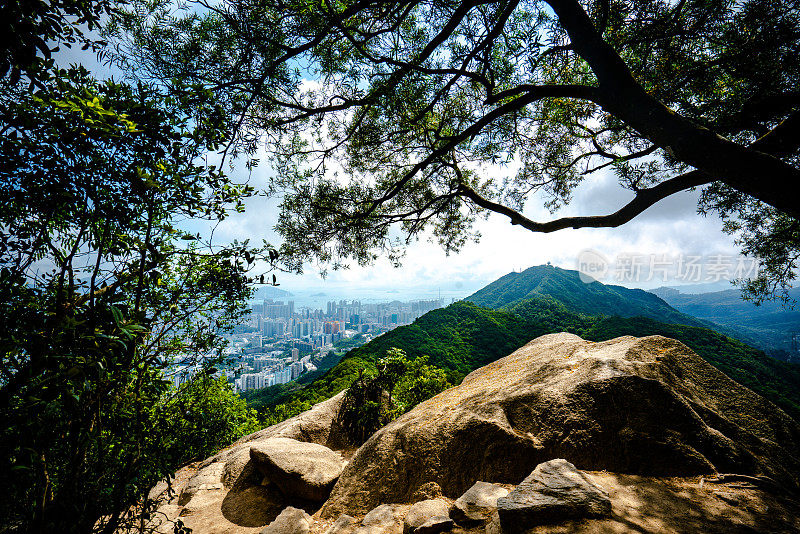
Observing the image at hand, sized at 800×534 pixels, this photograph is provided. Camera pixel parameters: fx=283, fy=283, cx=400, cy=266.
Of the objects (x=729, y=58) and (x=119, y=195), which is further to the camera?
(x=729, y=58)

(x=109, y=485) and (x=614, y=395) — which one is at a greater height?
(x=614, y=395)

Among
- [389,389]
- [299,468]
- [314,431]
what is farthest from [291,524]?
[389,389]

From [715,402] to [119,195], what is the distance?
7361mm

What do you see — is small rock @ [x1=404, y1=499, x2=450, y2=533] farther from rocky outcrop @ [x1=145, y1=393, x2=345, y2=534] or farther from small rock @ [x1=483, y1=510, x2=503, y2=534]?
rocky outcrop @ [x1=145, y1=393, x2=345, y2=534]

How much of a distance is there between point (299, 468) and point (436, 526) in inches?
146

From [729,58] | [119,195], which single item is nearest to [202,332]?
[119,195]

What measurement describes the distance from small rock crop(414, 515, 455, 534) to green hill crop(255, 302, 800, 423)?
15525 mm

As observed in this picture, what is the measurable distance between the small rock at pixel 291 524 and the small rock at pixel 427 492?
1.58m

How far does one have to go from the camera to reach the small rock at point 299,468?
17.3 ft

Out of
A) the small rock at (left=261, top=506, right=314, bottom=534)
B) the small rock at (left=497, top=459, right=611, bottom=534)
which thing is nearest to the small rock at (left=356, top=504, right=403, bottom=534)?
the small rock at (left=261, top=506, right=314, bottom=534)

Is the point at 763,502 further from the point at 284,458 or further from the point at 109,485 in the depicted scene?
the point at 284,458

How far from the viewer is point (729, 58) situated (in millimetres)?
5293

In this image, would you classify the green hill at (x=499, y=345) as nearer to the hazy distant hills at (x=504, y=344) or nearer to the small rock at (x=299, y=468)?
the hazy distant hills at (x=504, y=344)

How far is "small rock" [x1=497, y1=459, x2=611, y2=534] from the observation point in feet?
7.80
